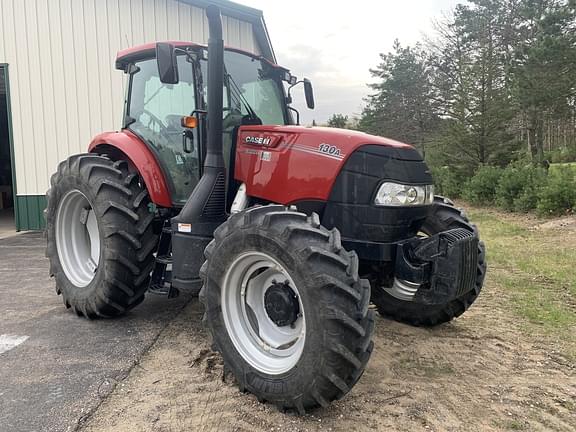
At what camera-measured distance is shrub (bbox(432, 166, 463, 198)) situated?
1609 cm

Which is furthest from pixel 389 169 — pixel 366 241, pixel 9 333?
pixel 9 333

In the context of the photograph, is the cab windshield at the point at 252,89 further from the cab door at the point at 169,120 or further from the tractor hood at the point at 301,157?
the tractor hood at the point at 301,157

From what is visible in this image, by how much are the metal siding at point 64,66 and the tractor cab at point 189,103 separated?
18.6 ft

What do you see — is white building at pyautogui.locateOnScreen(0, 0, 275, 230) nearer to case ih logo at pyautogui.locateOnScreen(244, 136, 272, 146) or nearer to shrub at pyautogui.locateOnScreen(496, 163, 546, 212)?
case ih logo at pyautogui.locateOnScreen(244, 136, 272, 146)

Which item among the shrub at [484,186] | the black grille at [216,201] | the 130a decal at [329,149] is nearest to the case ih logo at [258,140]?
the black grille at [216,201]

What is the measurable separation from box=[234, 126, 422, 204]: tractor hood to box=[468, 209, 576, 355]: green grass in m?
2.18

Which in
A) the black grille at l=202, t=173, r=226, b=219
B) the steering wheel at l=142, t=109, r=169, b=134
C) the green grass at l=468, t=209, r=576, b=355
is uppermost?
the steering wheel at l=142, t=109, r=169, b=134

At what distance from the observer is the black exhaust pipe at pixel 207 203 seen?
11.2ft

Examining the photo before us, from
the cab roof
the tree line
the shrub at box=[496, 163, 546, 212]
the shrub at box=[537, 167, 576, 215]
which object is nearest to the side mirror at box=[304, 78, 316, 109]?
the cab roof

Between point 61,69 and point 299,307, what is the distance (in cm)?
871

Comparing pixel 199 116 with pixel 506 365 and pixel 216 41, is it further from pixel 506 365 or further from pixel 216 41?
pixel 506 365

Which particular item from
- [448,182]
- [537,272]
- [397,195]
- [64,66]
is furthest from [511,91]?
[397,195]

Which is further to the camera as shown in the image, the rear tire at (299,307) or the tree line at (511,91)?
the tree line at (511,91)

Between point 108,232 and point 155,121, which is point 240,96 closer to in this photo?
point 155,121
